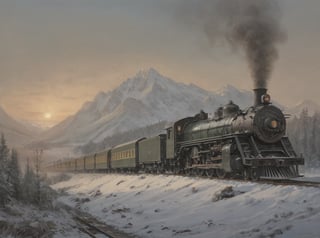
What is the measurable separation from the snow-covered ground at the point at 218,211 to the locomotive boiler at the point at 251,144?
1399 millimetres

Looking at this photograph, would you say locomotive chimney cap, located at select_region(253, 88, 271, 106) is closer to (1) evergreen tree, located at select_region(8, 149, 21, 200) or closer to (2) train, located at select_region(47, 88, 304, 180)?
(2) train, located at select_region(47, 88, 304, 180)

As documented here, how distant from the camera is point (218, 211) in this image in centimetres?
1917

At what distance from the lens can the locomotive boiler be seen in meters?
23.8

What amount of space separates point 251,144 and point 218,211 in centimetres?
676

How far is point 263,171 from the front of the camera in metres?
23.6

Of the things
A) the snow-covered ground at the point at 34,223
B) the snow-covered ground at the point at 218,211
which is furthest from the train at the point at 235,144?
the snow-covered ground at the point at 34,223

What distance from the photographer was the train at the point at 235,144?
2392 centimetres

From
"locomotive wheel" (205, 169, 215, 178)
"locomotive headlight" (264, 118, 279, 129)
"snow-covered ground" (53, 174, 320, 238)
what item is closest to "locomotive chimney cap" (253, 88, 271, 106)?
"locomotive headlight" (264, 118, 279, 129)

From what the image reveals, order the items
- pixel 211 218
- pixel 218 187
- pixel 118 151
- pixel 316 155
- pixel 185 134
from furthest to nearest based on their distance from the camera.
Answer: pixel 316 155 → pixel 118 151 → pixel 185 134 → pixel 218 187 → pixel 211 218

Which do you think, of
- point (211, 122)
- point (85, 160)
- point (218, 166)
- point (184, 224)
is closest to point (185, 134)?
point (211, 122)

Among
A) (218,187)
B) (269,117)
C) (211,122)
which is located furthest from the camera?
(211,122)

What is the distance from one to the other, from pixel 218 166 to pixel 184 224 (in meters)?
7.89

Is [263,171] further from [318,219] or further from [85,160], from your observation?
[85,160]

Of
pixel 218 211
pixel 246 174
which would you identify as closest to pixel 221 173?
pixel 246 174
